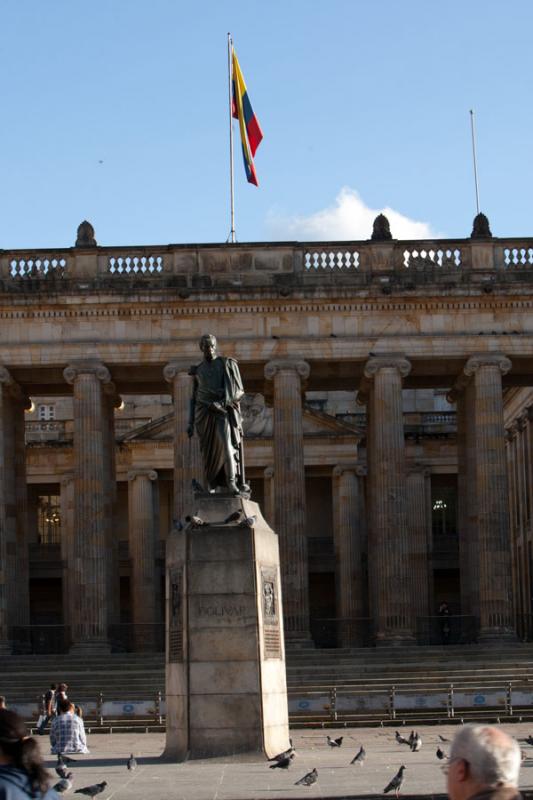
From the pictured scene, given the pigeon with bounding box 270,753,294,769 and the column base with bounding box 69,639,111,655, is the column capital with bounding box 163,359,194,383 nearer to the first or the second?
the column base with bounding box 69,639,111,655

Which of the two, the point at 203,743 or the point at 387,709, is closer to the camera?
the point at 203,743

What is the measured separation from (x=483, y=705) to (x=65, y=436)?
36.3 meters

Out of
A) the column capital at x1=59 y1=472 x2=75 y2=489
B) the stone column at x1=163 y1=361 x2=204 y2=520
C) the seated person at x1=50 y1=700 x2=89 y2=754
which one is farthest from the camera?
the column capital at x1=59 y1=472 x2=75 y2=489

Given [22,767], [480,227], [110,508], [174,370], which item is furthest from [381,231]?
[22,767]

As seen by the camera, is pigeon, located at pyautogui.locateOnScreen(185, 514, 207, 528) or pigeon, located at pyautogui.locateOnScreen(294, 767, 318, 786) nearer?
pigeon, located at pyautogui.locateOnScreen(294, 767, 318, 786)

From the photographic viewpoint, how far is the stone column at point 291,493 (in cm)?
4800

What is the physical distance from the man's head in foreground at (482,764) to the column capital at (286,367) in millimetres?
41960

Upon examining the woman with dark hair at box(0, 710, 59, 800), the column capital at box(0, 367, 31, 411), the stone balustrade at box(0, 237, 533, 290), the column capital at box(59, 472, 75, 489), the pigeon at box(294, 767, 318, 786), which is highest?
the stone balustrade at box(0, 237, 533, 290)

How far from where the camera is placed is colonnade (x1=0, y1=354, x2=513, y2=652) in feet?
158

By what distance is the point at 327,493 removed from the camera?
72125 mm

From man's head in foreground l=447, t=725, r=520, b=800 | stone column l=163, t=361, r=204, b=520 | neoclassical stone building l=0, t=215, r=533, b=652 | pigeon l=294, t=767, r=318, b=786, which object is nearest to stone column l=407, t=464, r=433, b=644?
neoclassical stone building l=0, t=215, r=533, b=652

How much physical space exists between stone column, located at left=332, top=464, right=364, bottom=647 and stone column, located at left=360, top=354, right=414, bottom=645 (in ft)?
44.5

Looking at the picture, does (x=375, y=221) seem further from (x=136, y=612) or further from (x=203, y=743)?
(x=203, y=743)

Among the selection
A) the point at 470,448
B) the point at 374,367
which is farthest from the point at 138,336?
the point at 470,448
